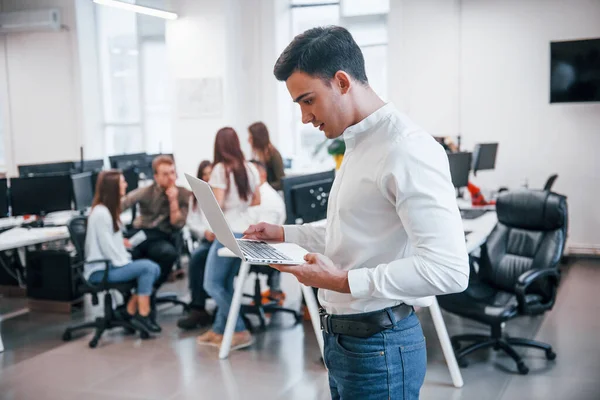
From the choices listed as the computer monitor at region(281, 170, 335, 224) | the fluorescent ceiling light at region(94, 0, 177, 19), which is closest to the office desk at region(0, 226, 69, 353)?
the computer monitor at region(281, 170, 335, 224)

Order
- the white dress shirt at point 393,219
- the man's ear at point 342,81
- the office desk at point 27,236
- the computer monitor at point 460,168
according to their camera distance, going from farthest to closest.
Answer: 1. the computer monitor at point 460,168
2. the office desk at point 27,236
3. the man's ear at point 342,81
4. the white dress shirt at point 393,219

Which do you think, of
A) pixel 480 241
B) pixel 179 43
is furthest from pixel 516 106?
pixel 179 43

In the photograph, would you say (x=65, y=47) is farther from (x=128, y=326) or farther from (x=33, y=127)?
(x=128, y=326)

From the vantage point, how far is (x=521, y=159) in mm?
7301

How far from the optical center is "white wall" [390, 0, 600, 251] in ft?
23.1

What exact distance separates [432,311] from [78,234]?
92.8 inches

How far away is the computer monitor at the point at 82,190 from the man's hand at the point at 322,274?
15.2ft

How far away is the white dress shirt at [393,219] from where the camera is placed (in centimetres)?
136

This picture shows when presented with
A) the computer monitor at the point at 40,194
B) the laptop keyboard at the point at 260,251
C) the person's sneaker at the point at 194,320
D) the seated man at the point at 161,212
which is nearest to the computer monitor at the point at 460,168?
the seated man at the point at 161,212

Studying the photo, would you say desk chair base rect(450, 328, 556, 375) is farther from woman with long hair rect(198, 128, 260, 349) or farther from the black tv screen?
the black tv screen

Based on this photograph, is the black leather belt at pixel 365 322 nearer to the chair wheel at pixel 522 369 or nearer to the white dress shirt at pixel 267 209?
the chair wheel at pixel 522 369

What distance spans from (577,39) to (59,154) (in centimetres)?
704

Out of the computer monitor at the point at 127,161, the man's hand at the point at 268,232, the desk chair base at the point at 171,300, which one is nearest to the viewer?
the man's hand at the point at 268,232

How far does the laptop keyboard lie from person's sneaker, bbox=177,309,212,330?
11.0 feet
